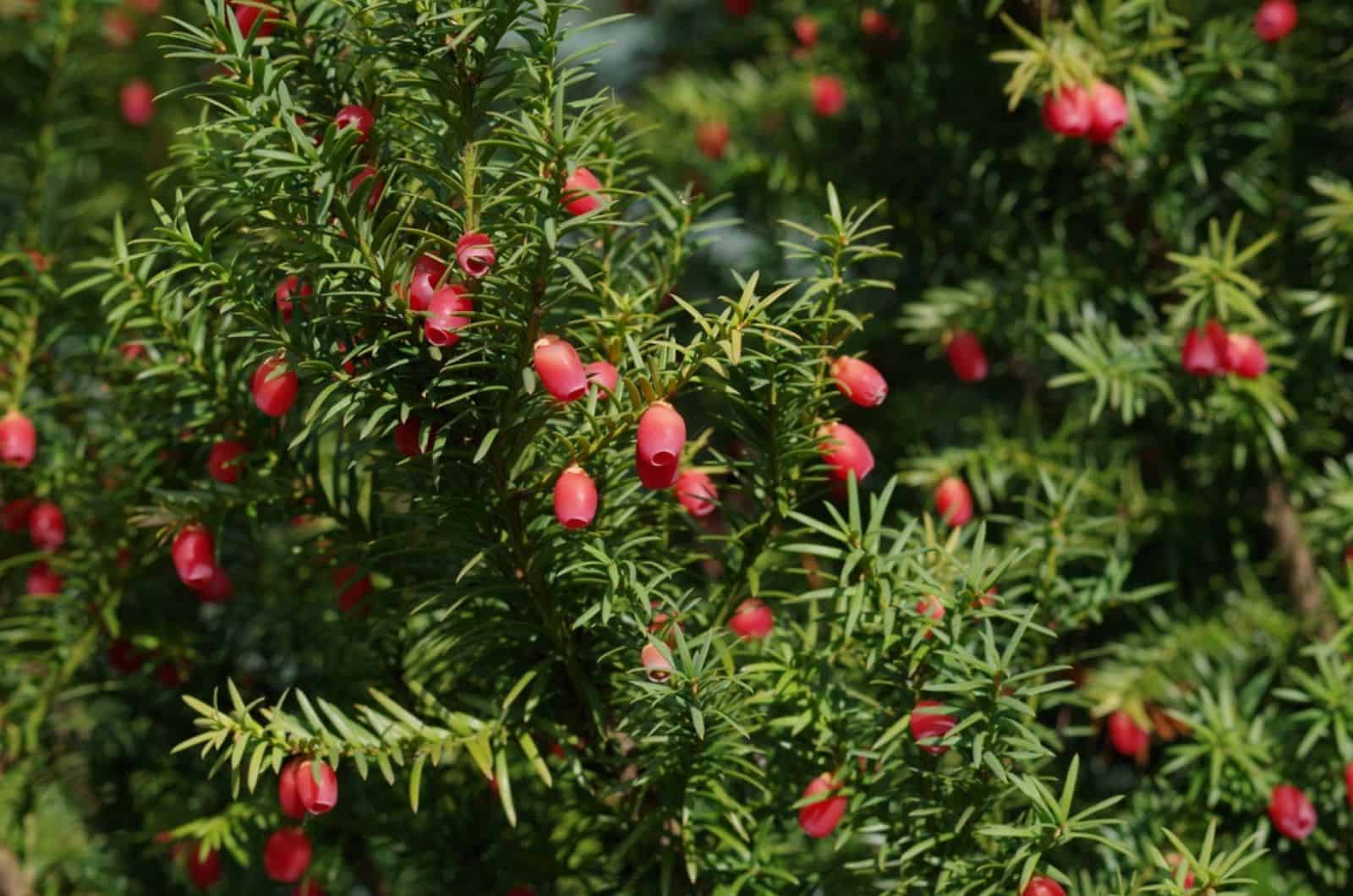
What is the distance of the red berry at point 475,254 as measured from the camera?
636 mm

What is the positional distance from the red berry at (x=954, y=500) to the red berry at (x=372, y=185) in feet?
1.68

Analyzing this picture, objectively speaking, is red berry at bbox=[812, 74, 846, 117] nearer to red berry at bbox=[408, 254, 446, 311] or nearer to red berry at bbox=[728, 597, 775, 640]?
red berry at bbox=[728, 597, 775, 640]

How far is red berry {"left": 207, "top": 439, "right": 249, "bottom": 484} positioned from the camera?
2.83 feet

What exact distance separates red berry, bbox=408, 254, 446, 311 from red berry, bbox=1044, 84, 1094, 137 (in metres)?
0.56

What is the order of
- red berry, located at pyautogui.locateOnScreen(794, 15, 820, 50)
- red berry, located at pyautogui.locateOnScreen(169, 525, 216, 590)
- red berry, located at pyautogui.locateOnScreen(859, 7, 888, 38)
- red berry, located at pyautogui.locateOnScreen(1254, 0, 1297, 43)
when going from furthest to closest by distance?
red berry, located at pyautogui.locateOnScreen(794, 15, 820, 50)
red berry, located at pyautogui.locateOnScreen(859, 7, 888, 38)
red berry, located at pyautogui.locateOnScreen(1254, 0, 1297, 43)
red berry, located at pyautogui.locateOnScreen(169, 525, 216, 590)

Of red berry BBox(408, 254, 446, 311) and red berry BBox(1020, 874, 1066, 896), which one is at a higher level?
red berry BBox(408, 254, 446, 311)

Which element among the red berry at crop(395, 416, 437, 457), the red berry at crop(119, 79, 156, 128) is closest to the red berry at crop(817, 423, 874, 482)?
the red berry at crop(395, 416, 437, 457)

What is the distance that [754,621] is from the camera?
2.82 feet

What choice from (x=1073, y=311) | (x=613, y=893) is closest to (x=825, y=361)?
(x=613, y=893)

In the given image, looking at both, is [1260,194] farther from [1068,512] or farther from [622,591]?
[622,591]

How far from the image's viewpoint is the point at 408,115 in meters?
0.74

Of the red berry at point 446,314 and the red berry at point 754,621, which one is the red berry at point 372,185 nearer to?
the red berry at point 446,314

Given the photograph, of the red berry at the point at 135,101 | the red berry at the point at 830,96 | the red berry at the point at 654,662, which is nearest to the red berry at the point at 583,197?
the red berry at the point at 654,662

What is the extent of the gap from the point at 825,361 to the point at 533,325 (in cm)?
16
